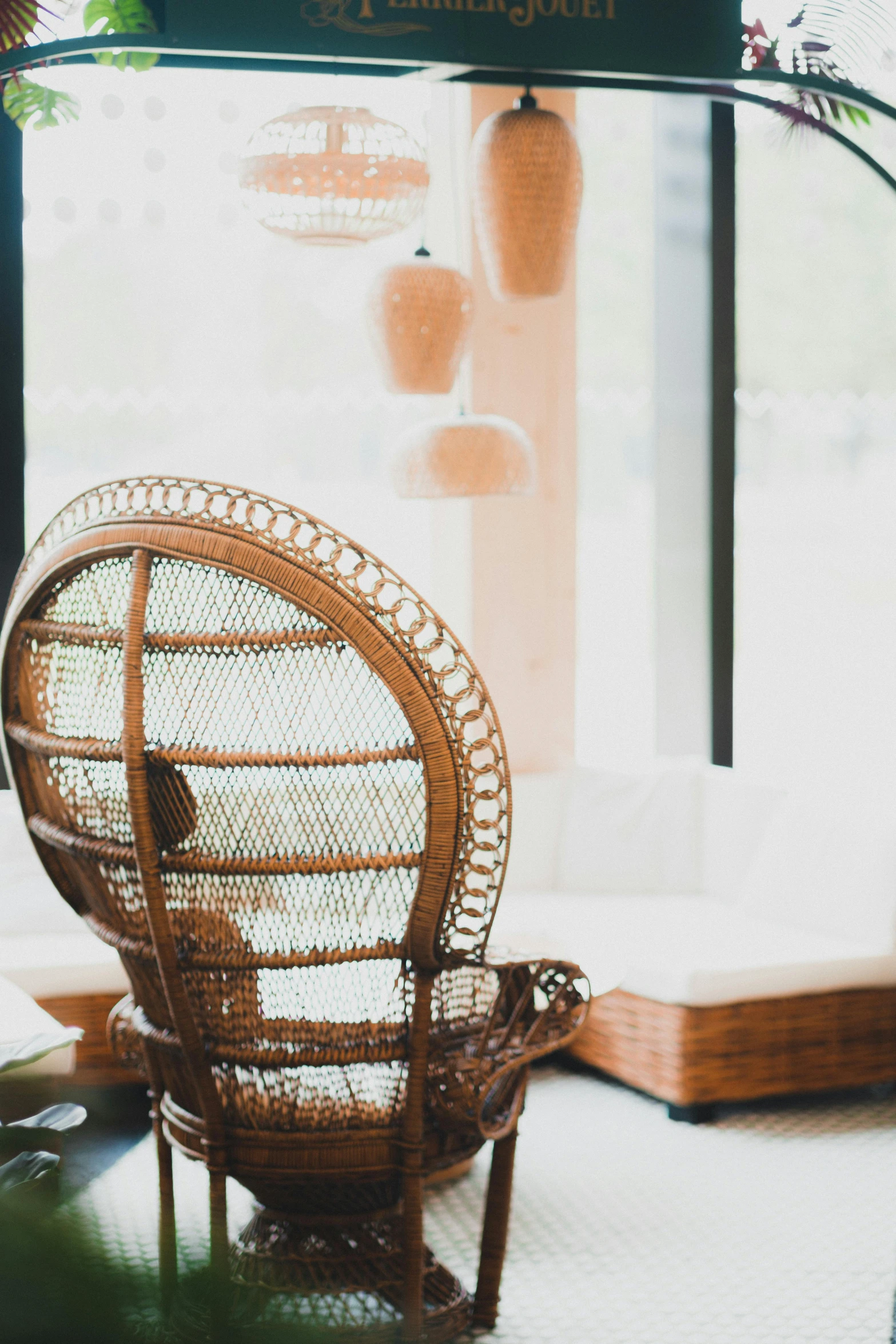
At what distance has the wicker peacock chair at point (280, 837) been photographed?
1.77 metres

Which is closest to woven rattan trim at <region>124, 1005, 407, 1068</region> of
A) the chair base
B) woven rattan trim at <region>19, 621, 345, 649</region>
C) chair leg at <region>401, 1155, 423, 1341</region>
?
chair leg at <region>401, 1155, 423, 1341</region>

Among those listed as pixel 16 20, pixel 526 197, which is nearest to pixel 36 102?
pixel 16 20

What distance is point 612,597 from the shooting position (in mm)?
4613

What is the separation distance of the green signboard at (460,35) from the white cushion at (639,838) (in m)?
2.29

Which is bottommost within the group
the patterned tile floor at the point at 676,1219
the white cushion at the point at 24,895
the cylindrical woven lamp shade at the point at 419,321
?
the patterned tile floor at the point at 676,1219

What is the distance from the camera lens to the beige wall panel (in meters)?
4.22

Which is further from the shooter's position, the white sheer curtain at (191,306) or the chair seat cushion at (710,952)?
the white sheer curtain at (191,306)

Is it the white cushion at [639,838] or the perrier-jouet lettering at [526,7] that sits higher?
the perrier-jouet lettering at [526,7]

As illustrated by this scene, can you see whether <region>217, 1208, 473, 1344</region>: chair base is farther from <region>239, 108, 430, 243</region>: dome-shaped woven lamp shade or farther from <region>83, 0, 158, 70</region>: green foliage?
<region>239, 108, 430, 243</region>: dome-shaped woven lamp shade

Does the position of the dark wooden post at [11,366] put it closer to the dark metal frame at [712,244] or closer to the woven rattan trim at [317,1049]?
the dark metal frame at [712,244]

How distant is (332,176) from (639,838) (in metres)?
2.12

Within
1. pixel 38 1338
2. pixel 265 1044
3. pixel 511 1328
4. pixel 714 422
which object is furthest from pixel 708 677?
pixel 38 1338

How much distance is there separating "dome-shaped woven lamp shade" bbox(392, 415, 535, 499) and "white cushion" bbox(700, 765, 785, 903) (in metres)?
1.18

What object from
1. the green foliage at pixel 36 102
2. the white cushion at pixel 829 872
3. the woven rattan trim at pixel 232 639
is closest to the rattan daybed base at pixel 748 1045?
the white cushion at pixel 829 872
